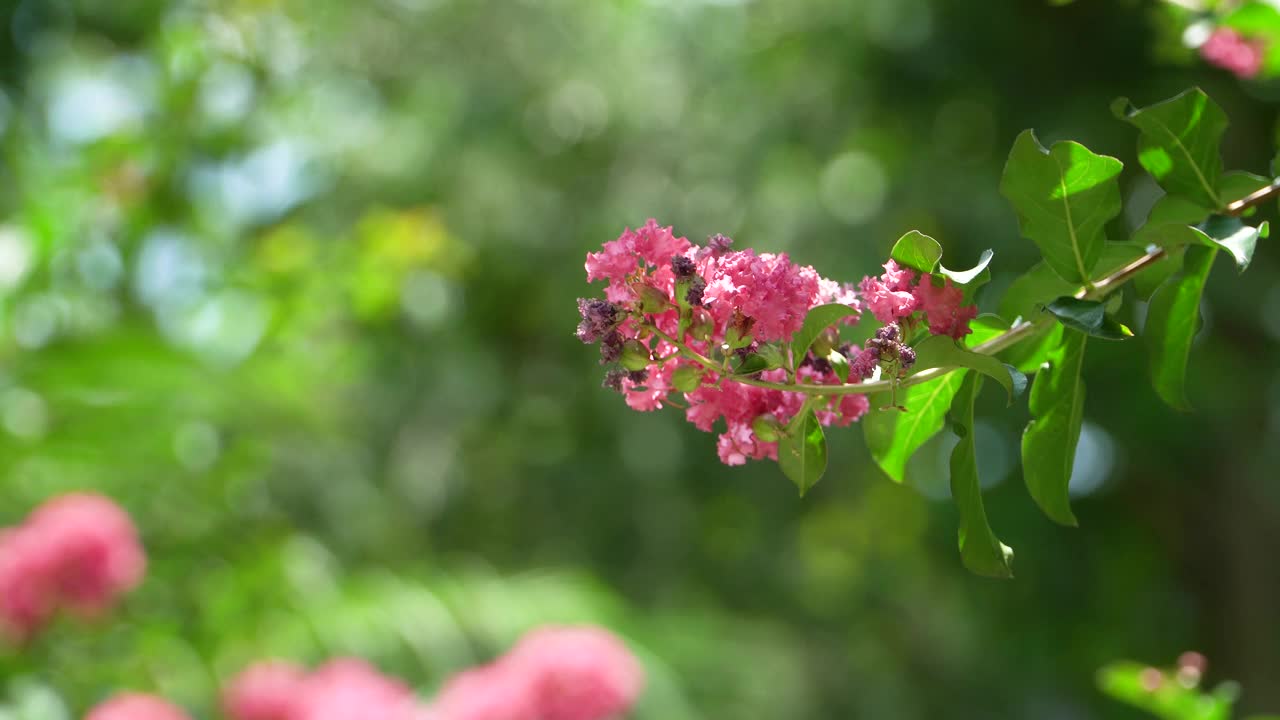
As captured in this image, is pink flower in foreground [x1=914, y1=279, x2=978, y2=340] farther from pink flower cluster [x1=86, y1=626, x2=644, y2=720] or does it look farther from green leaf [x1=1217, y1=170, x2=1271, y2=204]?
pink flower cluster [x1=86, y1=626, x2=644, y2=720]

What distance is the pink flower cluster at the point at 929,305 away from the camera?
1.50 ft

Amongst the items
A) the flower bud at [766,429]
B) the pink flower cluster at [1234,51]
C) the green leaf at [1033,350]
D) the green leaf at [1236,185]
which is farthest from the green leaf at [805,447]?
the pink flower cluster at [1234,51]

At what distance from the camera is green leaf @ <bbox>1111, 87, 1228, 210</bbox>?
0.51 m

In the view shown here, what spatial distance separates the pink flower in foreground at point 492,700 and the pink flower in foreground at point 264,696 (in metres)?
0.22

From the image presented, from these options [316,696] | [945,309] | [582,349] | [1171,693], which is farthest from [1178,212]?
[582,349]

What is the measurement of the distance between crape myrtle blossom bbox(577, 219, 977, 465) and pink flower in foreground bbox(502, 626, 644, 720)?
1.41 meters

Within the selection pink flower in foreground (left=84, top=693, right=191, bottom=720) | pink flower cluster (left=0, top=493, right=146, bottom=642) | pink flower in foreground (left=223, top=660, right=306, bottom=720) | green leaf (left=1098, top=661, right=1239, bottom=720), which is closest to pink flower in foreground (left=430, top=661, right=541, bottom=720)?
pink flower in foreground (left=223, top=660, right=306, bottom=720)

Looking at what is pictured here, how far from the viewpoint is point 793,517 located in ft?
13.3

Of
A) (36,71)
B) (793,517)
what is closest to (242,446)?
(36,71)

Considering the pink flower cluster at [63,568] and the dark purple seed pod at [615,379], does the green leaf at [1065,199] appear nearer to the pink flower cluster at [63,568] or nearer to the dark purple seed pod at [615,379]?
the dark purple seed pod at [615,379]

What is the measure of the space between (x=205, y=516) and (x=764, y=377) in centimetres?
187

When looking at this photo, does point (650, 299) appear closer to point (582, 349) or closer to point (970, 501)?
point (970, 501)

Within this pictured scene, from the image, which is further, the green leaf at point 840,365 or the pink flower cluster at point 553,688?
the pink flower cluster at point 553,688

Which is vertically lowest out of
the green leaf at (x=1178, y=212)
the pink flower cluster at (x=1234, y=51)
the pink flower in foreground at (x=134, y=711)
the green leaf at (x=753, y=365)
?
the green leaf at (x=753, y=365)
